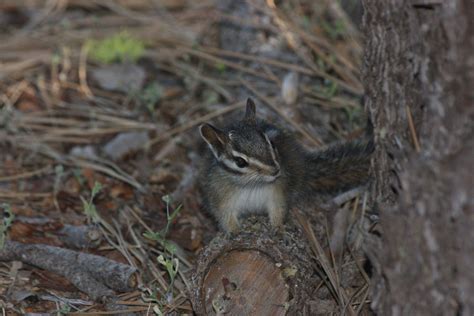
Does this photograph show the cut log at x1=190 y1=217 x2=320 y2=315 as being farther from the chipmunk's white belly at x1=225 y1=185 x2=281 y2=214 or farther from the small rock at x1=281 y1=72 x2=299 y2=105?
the small rock at x1=281 y1=72 x2=299 y2=105

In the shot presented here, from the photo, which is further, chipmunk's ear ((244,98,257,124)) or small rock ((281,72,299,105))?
small rock ((281,72,299,105))

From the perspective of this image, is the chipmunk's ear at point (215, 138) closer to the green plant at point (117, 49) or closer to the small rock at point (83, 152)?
the small rock at point (83, 152)

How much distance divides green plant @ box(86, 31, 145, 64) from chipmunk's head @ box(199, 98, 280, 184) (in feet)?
9.71

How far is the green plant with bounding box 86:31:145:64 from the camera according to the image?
285 inches

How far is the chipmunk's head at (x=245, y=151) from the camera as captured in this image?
425cm

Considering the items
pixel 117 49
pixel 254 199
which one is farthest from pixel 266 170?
pixel 117 49

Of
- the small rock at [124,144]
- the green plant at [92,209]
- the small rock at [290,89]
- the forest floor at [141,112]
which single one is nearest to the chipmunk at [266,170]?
the forest floor at [141,112]

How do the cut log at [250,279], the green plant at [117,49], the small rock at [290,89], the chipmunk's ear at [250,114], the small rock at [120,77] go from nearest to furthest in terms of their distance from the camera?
1. the cut log at [250,279]
2. the chipmunk's ear at [250,114]
3. the small rock at [290,89]
4. the small rock at [120,77]
5. the green plant at [117,49]

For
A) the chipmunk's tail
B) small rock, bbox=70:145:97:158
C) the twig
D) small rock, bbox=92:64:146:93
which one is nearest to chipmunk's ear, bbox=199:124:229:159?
the chipmunk's tail

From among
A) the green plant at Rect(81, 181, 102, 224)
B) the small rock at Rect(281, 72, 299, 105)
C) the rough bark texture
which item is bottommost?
the green plant at Rect(81, 181, 102, 224)

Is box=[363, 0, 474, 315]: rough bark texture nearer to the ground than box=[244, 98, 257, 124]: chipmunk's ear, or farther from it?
farther from it

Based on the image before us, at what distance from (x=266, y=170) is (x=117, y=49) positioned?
11.5 feet

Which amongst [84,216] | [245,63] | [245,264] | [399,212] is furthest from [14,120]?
[399,212]

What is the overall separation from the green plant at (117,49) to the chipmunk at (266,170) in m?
2.62
